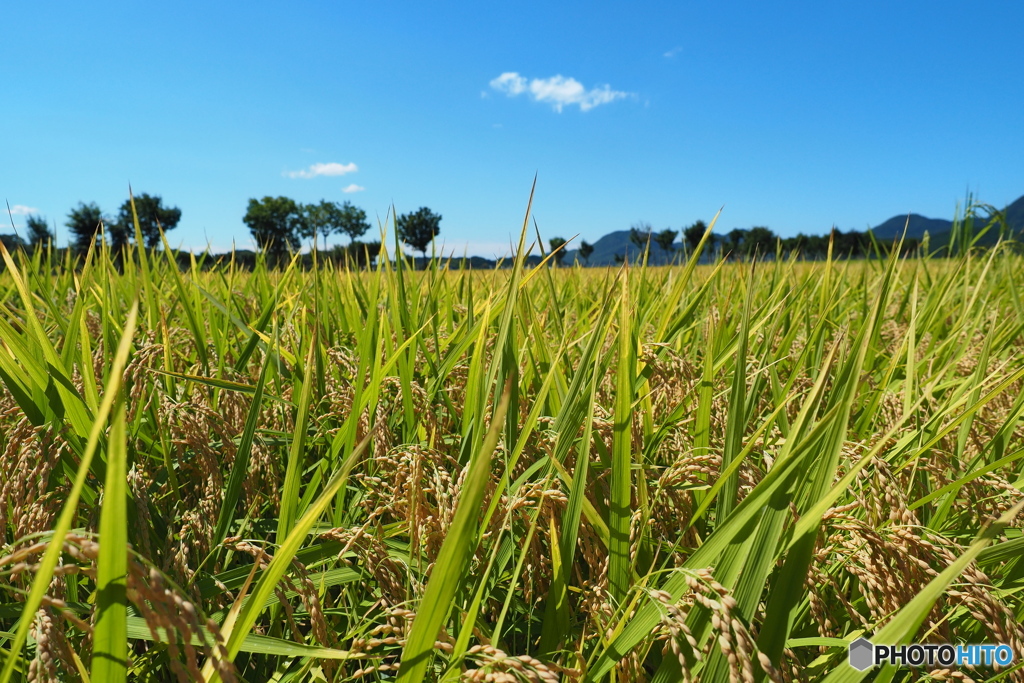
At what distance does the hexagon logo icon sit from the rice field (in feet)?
0.06

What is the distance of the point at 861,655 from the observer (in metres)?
0.77

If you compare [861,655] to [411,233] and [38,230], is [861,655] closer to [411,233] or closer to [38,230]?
[38,230]

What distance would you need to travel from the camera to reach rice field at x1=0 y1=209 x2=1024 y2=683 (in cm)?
60

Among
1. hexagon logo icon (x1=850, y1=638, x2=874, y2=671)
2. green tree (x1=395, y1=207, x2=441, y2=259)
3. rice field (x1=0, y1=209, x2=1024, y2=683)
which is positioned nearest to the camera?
rice field (x1=0, y1=209, x2=1024, y2=683)

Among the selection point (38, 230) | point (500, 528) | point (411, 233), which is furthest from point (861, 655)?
point (411, 233)

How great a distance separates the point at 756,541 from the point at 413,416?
0.92 metres

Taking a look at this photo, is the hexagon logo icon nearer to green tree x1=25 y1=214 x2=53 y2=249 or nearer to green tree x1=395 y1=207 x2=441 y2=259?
green tree x1=395 y1=207 x2=441 y2=259

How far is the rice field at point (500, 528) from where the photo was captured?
1.97 ft

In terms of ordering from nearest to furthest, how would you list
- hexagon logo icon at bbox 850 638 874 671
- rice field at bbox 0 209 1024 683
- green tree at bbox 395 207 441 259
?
rice field at bbox 0 209 1024 683 < hexagon logo icon at bbox 850 638 874 671 < green tree at bbox 395 207 441 259

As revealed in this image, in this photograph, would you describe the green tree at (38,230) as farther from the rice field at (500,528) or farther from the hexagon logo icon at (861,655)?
the hexagon logo icon at (861,655)

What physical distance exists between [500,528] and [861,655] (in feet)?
1.91

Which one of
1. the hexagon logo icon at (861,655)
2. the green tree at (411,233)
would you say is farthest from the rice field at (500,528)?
the green tree at (411,233)

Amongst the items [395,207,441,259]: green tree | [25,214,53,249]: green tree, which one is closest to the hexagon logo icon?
[395,207,441,259]: green tree

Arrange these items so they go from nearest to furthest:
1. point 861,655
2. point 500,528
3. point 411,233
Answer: point 861,655 → point 500,528 → point 411,233
